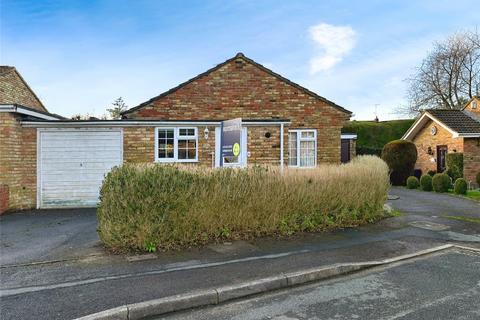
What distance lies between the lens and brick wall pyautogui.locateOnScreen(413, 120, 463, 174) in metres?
22.1

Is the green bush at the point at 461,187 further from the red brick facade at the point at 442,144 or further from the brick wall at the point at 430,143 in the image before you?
the brick wall at the point at 430,143

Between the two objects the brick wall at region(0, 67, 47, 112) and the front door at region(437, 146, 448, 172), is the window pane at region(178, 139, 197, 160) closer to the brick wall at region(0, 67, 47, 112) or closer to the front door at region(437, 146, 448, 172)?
the brick wall at region(0, 67, 47, 112)

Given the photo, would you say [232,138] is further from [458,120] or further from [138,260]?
[458,120]

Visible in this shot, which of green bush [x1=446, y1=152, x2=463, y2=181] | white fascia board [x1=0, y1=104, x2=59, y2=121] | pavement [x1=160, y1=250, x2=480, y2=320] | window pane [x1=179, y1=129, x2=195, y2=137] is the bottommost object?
pavement [x1=160, y1=250, x2=480, y2=320]

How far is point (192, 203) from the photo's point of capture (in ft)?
22.2

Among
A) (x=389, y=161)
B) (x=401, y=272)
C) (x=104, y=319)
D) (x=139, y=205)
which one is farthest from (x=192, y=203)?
(x=389, y=161)

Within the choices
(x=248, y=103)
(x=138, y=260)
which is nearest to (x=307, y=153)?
(x=248, y=103)

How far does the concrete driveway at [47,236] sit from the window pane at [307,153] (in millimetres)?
8386

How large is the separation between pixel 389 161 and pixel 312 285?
65.2ft

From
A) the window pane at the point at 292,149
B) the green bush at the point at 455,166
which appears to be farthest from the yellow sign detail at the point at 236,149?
the green bush at the point at 455,166

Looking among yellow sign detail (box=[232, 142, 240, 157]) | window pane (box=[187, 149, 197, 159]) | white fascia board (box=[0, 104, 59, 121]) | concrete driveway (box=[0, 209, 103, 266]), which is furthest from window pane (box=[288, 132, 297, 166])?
white fascia board (box=[0, 104, 59, 121])

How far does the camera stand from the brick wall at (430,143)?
22.1 m

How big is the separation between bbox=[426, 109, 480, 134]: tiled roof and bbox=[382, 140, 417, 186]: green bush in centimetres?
262

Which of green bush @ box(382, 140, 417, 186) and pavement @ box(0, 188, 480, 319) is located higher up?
green bush @ box(382, 140, 417, 186)
